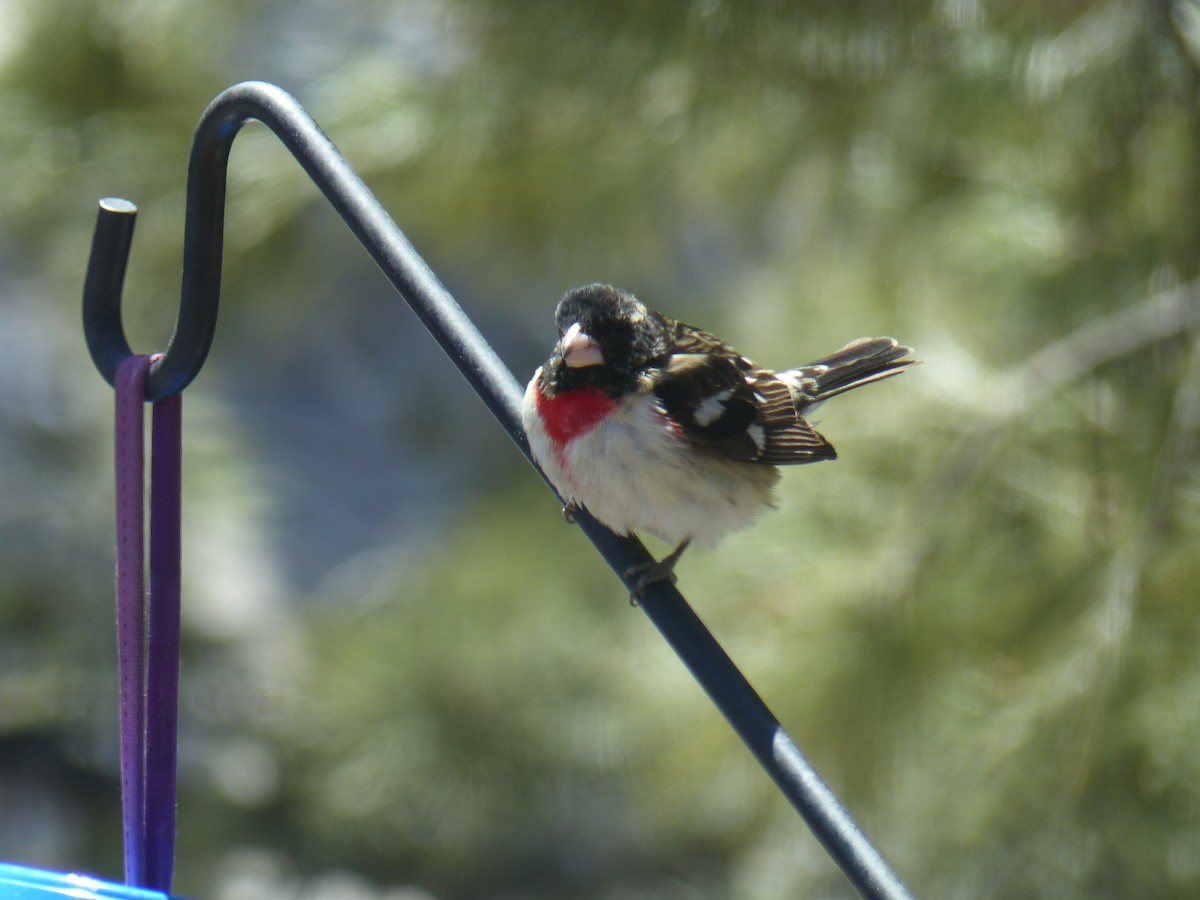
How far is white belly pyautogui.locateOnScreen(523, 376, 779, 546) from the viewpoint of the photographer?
53.7 inches

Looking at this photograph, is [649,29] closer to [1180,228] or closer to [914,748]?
[1180,228]

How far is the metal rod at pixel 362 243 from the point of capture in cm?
93

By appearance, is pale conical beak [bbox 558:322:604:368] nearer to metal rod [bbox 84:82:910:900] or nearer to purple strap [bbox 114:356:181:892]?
metal rod [bbox 84:82:910:900]

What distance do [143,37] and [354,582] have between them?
7.18ft

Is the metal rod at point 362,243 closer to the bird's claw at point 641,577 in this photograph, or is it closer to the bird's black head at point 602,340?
the bird's claw at point 641,577

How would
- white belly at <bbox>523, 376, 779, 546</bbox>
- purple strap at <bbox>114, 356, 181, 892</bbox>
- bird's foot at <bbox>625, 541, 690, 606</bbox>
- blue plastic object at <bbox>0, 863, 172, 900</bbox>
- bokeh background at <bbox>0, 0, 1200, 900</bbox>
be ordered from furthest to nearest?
1. bokeh background at <bbox>0, 0, 1200, 900</bbox>
2. white belly at <bbox>523, 376, 779, 546</bbox>
3. bird's foot at <bbox>625, 541, 690, 606</bbox>
4. purple strap at <bbox>114, 356, 181, 892</bbox>
5. blue plastic object at <bbox>0, 863, 172, 900</bbox>

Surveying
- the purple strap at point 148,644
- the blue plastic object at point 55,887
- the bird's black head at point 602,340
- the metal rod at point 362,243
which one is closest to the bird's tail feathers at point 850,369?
the bird's black head at point 602,340

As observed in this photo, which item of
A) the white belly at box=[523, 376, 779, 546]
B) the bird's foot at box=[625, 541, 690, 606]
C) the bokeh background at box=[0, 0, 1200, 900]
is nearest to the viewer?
the bird's foot at box=[625, 541, 690, 606]

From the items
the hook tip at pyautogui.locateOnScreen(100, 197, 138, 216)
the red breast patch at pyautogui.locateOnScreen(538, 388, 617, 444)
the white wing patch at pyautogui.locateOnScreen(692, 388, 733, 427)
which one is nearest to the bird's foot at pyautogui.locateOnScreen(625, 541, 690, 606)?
the red breast patch at pyautogui.locateOnScreen(538, 388, 617, 444)

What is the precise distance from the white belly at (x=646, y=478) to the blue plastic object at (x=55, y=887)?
69 centimetres

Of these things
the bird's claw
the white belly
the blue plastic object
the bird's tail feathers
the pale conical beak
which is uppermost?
the pale conical beak

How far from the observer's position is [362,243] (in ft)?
3.27

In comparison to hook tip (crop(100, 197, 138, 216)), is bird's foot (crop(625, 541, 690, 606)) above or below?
below

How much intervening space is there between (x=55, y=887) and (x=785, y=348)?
1.65 m
